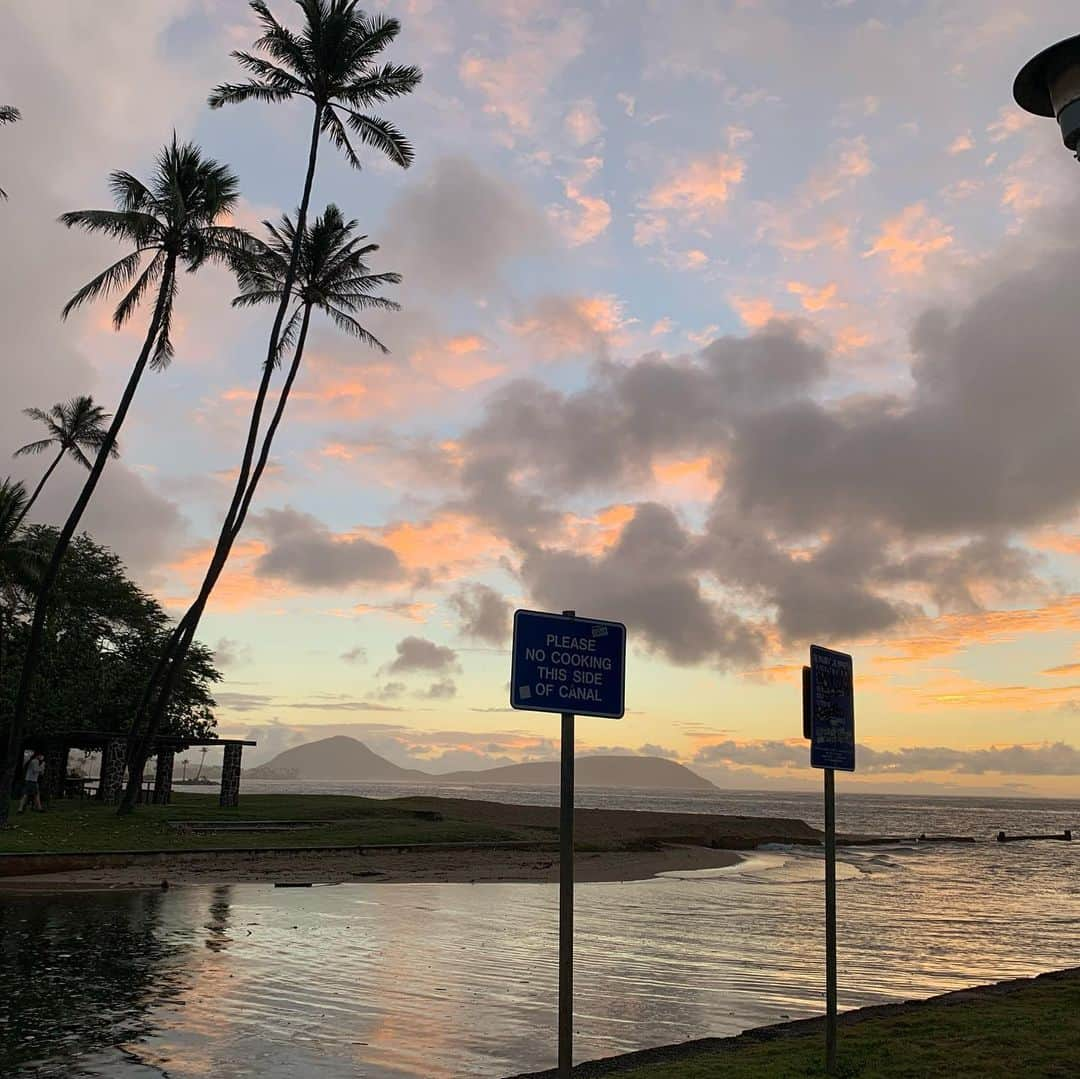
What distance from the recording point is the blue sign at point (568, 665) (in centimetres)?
568

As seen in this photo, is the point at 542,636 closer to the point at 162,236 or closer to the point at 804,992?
the point at 804,992

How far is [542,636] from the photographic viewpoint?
5805mm

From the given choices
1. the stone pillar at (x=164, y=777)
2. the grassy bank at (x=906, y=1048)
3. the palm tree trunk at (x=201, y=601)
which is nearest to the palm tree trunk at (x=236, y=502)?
the palm tree trunk at (x=201, y=601)

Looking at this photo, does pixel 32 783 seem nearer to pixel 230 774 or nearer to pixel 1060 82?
pixel 230 774

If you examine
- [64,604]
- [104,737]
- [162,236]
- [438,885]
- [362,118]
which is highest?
[362,118]

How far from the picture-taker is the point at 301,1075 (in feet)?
27.8

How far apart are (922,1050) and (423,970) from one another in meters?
7.21

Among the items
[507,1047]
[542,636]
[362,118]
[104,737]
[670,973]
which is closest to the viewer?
[542,636]

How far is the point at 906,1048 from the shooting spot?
28.6 ft

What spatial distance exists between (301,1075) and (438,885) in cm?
A: 1768

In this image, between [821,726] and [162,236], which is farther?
[162,236]

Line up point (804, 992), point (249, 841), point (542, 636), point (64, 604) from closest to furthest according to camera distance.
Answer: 1. point (542, 636)
2. point (804, 992)
3. point (249, 841)
4. point (64, 604)

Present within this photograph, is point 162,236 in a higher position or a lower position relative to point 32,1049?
higher

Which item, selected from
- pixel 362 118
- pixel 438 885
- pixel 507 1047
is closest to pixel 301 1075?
pixel 507 1047
